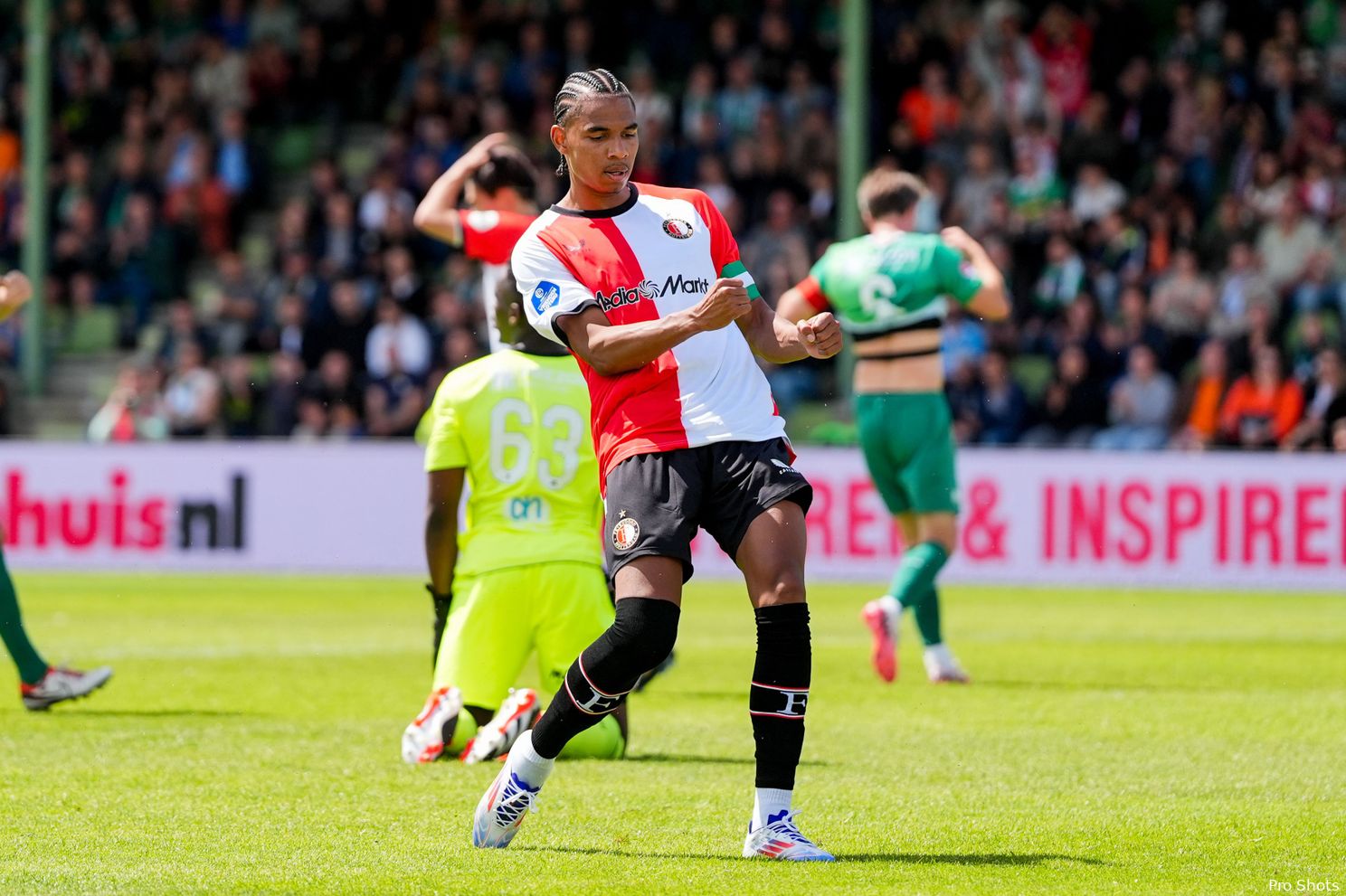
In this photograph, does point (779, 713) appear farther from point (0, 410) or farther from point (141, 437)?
point (0, 410)

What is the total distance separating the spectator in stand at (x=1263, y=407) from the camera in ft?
59.9

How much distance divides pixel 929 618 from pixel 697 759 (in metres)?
3.02

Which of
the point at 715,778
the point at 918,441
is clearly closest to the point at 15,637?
the point at 715,778

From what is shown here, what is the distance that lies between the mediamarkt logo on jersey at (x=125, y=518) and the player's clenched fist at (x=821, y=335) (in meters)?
13.6

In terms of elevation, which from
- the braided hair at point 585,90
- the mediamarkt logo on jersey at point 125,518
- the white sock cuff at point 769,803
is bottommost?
the mediamarkt logo on jersey at point 125,518

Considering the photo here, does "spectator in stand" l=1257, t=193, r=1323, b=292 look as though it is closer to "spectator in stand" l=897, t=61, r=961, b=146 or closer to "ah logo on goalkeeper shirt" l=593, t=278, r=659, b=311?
"spectator in stand" l=897, t=61, r=961, b=146

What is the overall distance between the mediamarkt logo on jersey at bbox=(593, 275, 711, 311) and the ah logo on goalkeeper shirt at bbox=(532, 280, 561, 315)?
11 cm

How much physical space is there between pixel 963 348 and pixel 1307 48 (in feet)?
17.3

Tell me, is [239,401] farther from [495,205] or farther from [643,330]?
[643,330]

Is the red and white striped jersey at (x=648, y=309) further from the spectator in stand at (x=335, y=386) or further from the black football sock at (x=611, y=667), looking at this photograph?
the spectator in stand at (x=335, y=386)

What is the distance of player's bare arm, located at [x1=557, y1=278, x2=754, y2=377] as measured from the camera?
17.6 feet

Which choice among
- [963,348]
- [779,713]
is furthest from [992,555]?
[779,713]

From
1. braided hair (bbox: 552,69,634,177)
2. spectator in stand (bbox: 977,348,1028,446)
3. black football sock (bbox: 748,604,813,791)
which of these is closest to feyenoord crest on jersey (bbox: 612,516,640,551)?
black football sock (bbox: 748,604,813,791)

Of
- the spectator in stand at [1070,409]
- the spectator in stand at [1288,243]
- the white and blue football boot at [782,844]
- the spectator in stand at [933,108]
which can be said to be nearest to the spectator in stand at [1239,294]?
the spectator in stand at [1288,243]
